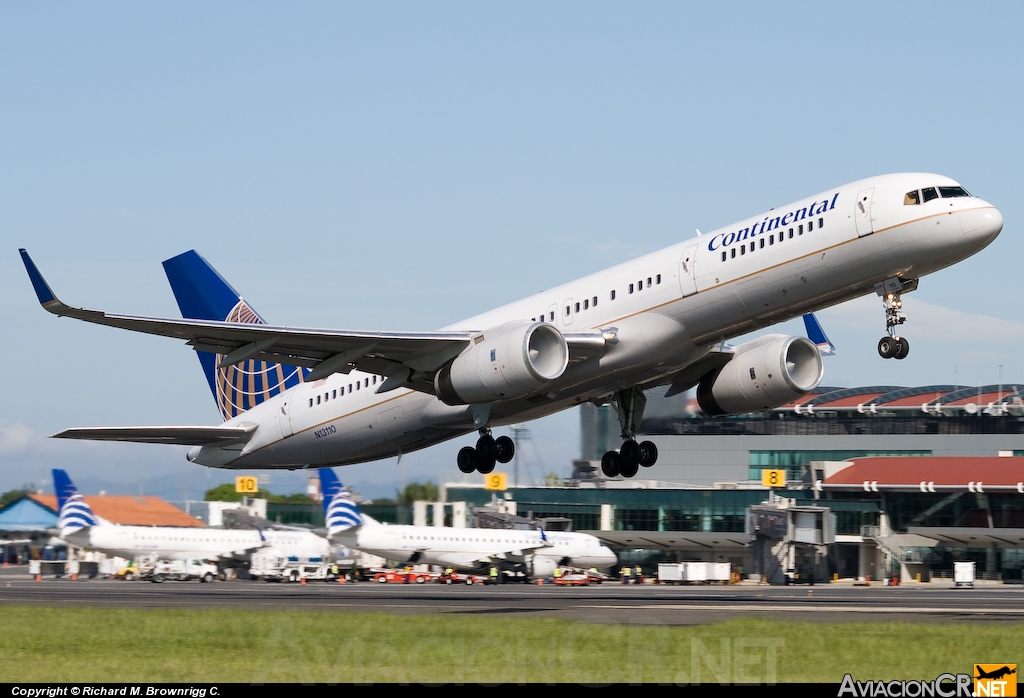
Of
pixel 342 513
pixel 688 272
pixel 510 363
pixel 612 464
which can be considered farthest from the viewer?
pixel 342 513

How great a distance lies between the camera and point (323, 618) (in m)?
26.4

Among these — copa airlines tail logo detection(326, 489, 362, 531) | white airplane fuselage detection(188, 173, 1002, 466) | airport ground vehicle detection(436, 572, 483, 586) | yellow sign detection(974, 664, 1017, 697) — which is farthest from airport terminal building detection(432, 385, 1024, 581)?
yellow sign detection(974, 664, 1017, 697)

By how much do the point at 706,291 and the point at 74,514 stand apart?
4892 centimetres

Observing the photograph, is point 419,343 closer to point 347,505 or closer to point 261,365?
point 261,365

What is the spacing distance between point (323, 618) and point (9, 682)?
10.1 metres

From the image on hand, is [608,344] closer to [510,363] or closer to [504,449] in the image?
[510,363]

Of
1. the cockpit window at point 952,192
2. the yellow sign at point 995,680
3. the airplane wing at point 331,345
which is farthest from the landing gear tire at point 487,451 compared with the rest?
the yellow sign at point 995,680

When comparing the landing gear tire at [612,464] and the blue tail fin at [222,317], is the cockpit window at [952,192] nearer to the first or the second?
the landing gear tire at [612,464]

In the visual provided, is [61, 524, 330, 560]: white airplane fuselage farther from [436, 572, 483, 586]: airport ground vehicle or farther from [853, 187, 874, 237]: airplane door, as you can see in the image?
[853, 187, 874, 237]: airplane door

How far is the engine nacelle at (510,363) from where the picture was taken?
98.4ft

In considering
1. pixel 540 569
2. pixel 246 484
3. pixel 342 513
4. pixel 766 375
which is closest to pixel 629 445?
pixel 766 375

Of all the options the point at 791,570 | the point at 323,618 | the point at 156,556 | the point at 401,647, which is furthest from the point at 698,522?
the point at 401,647

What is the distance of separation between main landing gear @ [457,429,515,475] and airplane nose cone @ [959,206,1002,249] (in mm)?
13221

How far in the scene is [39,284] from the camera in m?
26.5
